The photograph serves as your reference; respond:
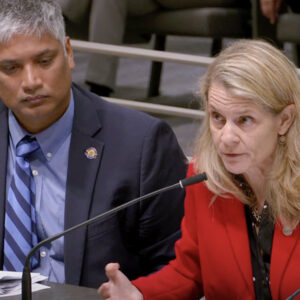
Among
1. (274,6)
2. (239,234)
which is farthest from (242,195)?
(274,6)

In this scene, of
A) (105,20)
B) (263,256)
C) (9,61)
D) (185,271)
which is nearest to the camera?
(263,256)

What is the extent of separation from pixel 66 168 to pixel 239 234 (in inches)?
22.7

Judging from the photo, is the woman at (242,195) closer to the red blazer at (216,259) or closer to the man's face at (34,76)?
the red blazer at (216,259)

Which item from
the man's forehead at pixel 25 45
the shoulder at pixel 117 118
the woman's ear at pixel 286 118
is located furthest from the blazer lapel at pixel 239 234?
the man's forehead at pixel 25 45

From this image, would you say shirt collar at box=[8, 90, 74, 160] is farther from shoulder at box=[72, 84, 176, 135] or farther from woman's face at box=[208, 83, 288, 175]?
woman's face at box=[208, 83, 288, 175]

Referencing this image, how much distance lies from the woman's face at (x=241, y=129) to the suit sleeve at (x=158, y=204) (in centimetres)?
39

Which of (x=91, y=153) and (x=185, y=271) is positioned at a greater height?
(x=91, y=153)

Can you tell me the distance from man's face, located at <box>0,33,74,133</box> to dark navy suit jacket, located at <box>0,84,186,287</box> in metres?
0.11

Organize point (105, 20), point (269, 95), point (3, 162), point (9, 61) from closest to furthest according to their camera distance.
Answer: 1. point (269, 95)
2. point (9, 61)
3. point (3, 162)
4. point (105, 20)

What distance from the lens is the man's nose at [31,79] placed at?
2.34 meters

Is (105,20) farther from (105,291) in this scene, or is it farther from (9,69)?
(105,291)

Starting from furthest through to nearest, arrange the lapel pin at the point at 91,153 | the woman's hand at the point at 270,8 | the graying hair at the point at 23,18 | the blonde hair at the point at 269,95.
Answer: the woman's hand at the point at 270,8, the lapel pin at the point at 91,153, the graying hair at the point at 23,18, the blonde hair at the point at 269,95

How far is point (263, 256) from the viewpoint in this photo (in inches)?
83.6

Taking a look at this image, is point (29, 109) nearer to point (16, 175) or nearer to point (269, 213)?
point (16, 175)
